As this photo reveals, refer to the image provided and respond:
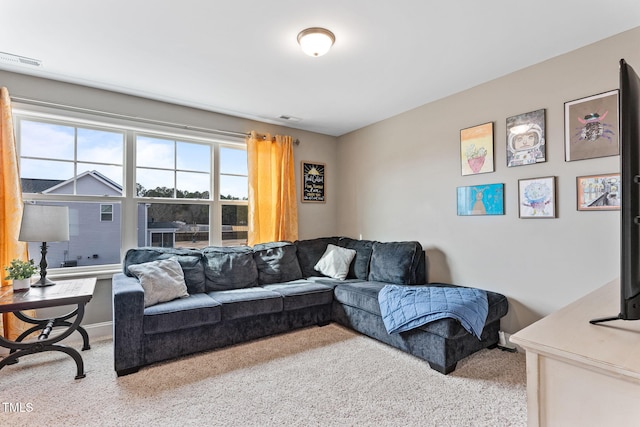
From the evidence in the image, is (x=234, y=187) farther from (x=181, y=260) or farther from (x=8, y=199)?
(x=8, y=199)

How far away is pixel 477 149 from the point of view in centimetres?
308

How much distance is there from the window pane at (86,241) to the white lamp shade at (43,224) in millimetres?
642

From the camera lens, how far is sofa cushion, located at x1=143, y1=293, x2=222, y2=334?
2445mm

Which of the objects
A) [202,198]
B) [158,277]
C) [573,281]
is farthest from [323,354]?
[202,198]

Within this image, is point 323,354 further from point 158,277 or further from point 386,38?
point 386,38

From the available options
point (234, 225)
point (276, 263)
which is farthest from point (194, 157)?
point (276, 263)

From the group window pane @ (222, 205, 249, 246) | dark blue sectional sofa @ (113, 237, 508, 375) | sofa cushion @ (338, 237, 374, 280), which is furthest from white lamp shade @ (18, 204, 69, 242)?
sofa cushion @ (338, 237, 374, 280)

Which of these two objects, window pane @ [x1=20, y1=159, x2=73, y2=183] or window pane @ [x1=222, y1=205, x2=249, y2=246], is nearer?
window pane @ [x1=20, y1=159, x2=73, y2=183]

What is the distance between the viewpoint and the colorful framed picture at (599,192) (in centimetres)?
223

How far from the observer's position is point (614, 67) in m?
2.26

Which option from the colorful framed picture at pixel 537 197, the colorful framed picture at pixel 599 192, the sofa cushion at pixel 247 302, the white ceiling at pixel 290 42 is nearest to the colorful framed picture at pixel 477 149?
the colorful framed picture at pixel 537 197

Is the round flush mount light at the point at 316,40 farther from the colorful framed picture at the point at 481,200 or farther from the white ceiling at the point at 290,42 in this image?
the colorful framed picture at the point at 481,200

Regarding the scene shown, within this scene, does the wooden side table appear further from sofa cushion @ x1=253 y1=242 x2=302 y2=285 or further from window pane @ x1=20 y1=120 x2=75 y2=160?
sofa cushion @ x1=253 y1=242 x2=302 y2=285

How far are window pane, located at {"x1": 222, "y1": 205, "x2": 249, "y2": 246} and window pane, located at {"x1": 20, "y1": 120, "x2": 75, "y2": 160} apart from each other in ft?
5.46
